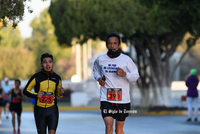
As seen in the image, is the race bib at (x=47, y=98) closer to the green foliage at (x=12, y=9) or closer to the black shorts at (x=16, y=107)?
the green foliage at (x=12, y=9)

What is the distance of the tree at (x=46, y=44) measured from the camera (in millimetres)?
77875

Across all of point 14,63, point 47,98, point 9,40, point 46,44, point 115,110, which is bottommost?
point 115,110

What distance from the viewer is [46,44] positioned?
3083 inches

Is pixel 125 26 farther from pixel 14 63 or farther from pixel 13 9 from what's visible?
pixel 14 63

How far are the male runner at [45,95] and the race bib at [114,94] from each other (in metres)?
0.80

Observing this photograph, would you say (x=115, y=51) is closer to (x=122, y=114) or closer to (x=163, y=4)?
(x=122, y=114)

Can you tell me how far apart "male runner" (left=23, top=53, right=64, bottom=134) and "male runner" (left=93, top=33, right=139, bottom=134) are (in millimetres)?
761

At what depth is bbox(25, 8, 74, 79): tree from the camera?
7788 centimetres

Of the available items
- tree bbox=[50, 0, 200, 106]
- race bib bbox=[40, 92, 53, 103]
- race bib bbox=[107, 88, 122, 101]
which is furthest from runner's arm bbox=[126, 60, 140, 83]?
tree bbox=[50, 0, 200, 106]

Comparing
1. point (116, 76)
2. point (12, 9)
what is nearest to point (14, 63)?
point (12, 9)

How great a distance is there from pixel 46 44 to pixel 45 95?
71.3 metres

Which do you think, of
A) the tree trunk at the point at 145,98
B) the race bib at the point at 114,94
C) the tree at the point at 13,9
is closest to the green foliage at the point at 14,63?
the tree trunk at the point at 145,98

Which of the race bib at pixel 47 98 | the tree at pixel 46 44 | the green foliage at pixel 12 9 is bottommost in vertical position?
the race bib at pixel 47 98

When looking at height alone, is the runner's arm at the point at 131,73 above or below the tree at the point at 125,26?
below
